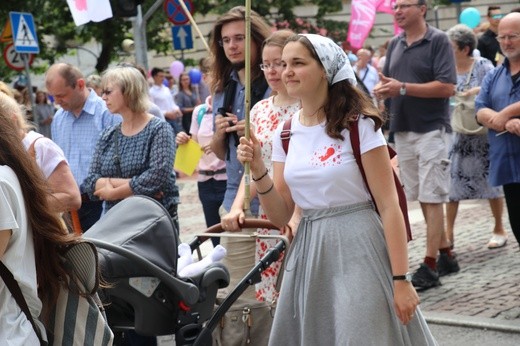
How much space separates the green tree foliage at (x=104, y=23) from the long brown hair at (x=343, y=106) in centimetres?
2147

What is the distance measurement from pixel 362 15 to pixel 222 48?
14501 mm

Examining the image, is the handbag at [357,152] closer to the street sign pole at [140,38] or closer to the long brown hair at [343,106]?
the long brown hair at [343,106]

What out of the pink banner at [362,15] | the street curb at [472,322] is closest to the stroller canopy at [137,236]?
the street curb at [472,322]

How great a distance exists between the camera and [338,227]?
4.46 metres

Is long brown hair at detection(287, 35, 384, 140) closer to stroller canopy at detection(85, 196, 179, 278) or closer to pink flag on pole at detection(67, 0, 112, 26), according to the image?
stroller canopy at detection(85, 196, 179, 278)

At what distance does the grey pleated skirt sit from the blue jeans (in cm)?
296

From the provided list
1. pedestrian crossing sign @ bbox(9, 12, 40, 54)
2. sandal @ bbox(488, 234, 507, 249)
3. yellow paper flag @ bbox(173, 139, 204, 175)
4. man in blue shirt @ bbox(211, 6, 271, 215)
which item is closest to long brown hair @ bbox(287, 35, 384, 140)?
man in blue shirt @ bbox(211, 6, 271, 215)

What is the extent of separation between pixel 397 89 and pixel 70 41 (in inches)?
910

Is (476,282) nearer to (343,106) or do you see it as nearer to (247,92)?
(247,92)

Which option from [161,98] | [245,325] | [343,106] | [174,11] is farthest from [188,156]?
[161,98]

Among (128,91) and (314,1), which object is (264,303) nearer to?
(128,91)

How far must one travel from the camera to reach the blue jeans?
7.53 metres

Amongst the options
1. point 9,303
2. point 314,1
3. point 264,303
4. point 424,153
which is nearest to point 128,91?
point 264,303

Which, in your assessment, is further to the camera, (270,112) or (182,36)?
Answer: (182,36)
